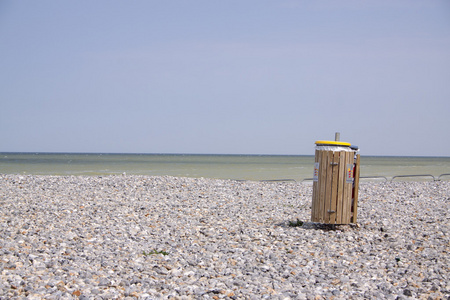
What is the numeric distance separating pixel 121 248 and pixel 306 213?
5373mm

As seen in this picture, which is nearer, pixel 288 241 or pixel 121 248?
pixel 121 248

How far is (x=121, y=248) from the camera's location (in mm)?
7055

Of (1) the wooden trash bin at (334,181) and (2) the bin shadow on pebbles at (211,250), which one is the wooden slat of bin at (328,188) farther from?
(2) the bin shadow on pebbles at (211,250)

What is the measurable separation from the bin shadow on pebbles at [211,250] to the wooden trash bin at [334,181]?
0.39 m

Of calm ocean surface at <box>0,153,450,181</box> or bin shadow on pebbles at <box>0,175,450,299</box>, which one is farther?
calm ocean surface at <box>0,153,450,181</box>

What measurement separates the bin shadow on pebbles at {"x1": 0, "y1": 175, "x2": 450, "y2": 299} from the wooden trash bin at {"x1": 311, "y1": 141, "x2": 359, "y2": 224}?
1.29ft

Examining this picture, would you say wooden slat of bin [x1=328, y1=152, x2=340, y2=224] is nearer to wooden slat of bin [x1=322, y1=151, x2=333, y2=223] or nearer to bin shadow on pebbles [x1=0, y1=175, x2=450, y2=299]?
wooden slat of bin [x1=322, y1=151, x2=333, y2=223]

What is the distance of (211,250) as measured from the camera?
7133 millimetres

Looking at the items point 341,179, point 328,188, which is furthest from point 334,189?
point 341,179

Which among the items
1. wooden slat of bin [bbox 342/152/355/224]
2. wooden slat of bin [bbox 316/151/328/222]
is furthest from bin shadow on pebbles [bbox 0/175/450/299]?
wooden slat of bin [bbox 316/151/328/222]

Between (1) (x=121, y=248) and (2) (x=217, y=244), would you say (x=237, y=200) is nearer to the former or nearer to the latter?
(2) (x=217, y=244)

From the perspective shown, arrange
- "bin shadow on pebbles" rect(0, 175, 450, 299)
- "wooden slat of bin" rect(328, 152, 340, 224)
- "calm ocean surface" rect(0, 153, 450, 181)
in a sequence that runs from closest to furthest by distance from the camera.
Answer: "bin shadow on pebbles" rect(0, 175, 450, 299) < "wooden slat of bin" rect(328, 152, 340, 224) < "calm ocean surface" rect(0, 153, 450, 181)

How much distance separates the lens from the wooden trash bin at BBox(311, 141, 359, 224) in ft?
27.1

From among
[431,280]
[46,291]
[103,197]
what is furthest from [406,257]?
[103,197]
